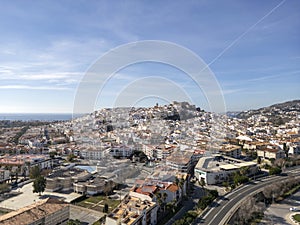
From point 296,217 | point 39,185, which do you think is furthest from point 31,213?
point 296,217

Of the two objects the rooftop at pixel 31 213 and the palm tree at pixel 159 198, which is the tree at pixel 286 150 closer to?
the palm tree at pixel 159 198

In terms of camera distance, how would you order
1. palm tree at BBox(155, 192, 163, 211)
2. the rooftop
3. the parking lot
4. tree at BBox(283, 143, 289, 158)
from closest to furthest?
1. the rooftop
2. palm tree at BBox(155, 192, 163, 211)
3. the parking lot
4. tree at BBox(283, 143, 289, 158)

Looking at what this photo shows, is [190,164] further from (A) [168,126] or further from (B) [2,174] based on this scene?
(A) [168,126]

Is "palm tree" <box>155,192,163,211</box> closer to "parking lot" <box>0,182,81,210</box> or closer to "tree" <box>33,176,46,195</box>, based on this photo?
"parking lot" <box>0,182,81,210</box>

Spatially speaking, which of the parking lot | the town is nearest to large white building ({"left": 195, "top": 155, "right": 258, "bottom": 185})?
the town

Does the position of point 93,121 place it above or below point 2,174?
above

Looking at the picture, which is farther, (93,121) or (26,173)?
(93,121)

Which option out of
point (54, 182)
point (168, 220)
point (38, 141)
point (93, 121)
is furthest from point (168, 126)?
point (168, 220)

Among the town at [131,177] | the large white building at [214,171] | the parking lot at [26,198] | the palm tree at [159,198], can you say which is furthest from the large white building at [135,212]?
the large white building at [214,171]
